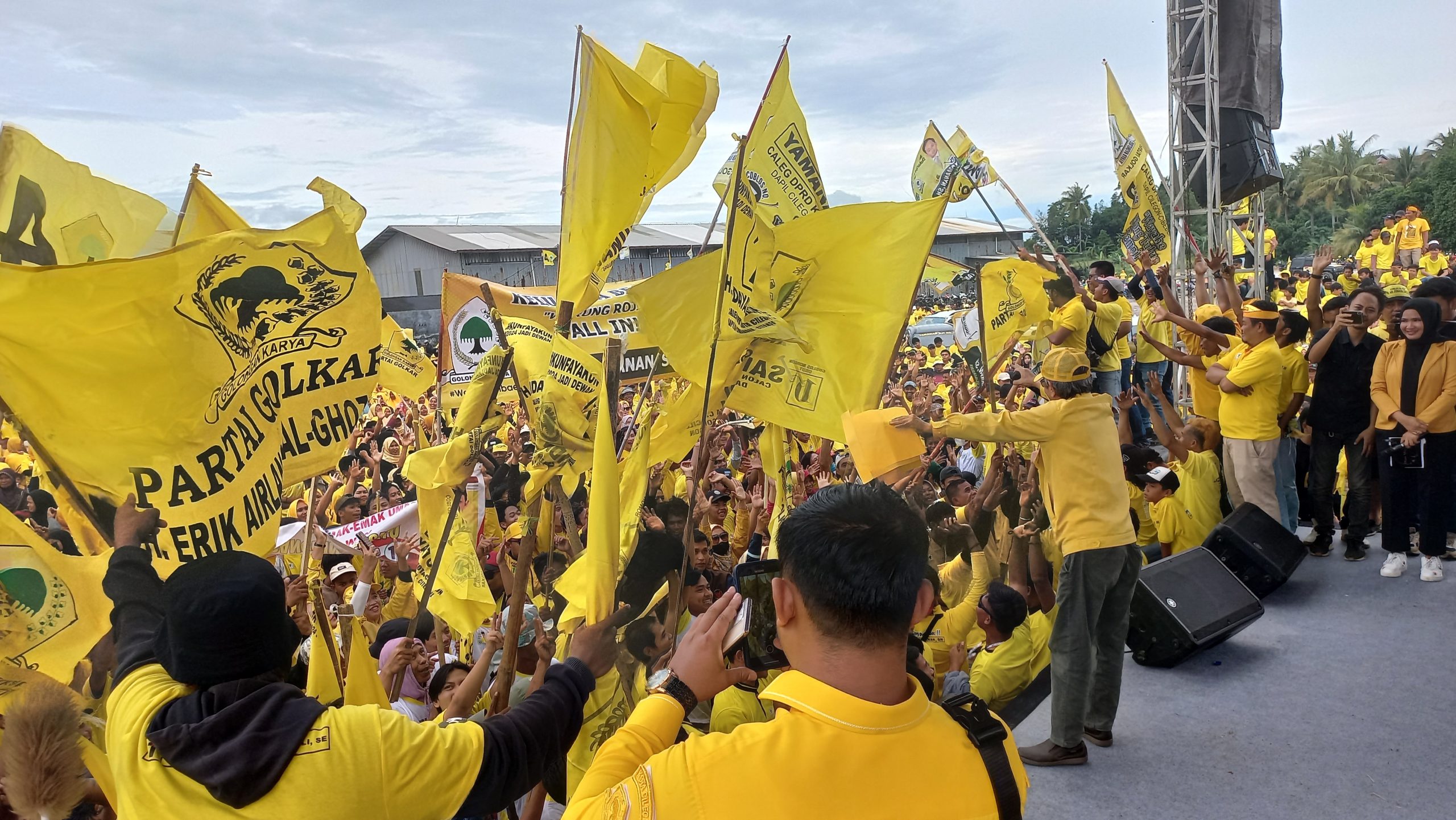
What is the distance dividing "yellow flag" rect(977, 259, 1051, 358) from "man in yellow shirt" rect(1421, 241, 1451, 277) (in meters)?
11.2

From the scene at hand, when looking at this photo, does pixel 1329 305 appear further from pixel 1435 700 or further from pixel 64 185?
pixel 64 185

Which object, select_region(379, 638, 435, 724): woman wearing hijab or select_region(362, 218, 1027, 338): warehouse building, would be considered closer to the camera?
select_region(379, 638, 435, 724): woman wearing hijab

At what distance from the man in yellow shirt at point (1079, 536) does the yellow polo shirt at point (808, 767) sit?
8.37 feet

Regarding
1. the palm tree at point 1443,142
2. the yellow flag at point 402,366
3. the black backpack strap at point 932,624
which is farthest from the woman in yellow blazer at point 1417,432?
the palm tree at point 1443,142

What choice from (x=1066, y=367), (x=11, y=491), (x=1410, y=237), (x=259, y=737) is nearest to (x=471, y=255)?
(x=11, y=491)

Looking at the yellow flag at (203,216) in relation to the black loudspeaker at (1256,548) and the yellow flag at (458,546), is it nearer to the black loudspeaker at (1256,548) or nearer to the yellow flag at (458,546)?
the yellow flag at (458,546)

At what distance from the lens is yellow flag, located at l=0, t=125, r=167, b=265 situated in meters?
3.37

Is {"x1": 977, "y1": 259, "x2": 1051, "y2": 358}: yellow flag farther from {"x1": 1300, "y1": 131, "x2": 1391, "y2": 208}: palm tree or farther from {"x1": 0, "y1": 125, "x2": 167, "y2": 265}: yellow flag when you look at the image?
{"x1": 1300, "y1": 131, "x2": 1391, "y2": 208}: palm tree

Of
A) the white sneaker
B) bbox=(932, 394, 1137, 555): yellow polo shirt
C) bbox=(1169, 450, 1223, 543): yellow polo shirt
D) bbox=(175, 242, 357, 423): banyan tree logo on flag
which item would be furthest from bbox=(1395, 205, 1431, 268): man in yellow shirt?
bbox=(175, 242, 357, 423): banyan tree logo on flag

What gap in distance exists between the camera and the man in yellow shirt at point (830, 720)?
1.50 metres

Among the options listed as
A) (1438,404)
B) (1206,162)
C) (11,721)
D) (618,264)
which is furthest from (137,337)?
(618,264)

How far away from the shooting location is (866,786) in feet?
4.99

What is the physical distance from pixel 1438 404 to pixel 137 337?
7.17 metres

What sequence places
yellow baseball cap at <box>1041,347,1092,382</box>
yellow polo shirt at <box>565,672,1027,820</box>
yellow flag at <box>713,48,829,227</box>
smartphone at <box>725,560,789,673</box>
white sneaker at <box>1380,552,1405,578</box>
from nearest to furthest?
yellow polo shirt at <box>565,672,1027,820</box>, smartphone at <box>725,560,789,673</box>, yellow baseball cap at <box>1041,347,1092,382</box>, yellow flag at <box>713,48,829,227</box>, white sneaker at <box>1380,552,1405,578</box>
